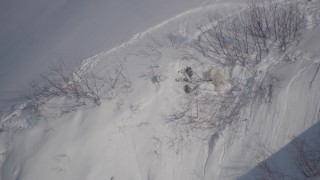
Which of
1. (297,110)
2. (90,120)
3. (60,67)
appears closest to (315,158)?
(297,110)

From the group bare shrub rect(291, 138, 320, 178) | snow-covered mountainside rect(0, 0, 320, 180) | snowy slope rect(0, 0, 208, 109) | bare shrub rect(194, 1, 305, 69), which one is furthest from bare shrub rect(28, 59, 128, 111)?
bare shrub rect(291, 138, 320, 178)

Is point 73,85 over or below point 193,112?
over

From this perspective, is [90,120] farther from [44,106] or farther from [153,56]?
[153,56]

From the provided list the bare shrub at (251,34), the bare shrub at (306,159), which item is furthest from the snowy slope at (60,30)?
the bare shrub at (306,159)

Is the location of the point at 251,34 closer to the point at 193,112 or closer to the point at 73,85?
the point at 193,112

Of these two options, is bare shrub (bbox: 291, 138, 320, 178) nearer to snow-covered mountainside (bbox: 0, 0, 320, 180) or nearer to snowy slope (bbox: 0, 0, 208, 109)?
snow-covered mountainside (bbox: 0, 0, 320, 180)

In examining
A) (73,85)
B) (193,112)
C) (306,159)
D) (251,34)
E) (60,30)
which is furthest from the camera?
(60,30)

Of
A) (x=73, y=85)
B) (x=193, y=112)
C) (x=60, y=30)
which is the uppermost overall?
(x=60, y=30)

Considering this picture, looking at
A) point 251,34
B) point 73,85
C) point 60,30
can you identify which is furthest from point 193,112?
point 60,30
